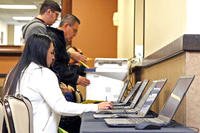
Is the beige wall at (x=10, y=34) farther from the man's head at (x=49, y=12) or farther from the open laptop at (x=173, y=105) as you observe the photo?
the open laptop at (x=173, y=105)

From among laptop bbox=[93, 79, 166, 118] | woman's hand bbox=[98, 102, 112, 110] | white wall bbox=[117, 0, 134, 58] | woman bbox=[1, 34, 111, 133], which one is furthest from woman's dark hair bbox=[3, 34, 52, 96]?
white wall bbox=[117, 0, 134, 58]

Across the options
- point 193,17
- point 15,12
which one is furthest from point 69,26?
point 15,12

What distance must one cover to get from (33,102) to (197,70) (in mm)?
1005

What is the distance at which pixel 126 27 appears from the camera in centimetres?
530

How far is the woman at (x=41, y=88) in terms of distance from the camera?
2.26 metres

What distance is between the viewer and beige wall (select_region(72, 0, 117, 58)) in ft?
20.5

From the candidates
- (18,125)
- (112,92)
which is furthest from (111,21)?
(18,125)

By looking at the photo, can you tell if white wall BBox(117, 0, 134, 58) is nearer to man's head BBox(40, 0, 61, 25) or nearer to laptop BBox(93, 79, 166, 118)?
man's head BBox(40, 0, 61, 25)

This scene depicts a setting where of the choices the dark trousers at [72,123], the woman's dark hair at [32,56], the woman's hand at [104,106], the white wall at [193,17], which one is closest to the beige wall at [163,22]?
the white wall at [193,17]

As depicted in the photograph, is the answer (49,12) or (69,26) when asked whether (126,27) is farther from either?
(49,12)

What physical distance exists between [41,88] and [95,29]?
4064mm

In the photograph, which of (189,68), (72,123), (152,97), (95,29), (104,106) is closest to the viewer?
(189,68)

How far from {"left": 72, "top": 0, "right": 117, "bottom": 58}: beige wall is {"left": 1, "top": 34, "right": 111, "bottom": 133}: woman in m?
3.72

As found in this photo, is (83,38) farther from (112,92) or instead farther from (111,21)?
(112,92)
